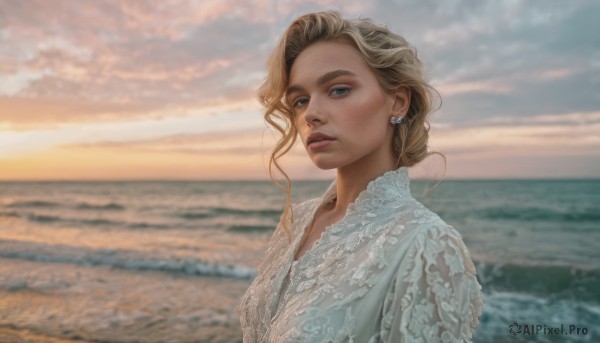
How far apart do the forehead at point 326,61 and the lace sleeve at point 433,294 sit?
2.40 feet

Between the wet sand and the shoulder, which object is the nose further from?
the wet sand

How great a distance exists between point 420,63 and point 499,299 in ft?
25.8

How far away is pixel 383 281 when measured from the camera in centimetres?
162

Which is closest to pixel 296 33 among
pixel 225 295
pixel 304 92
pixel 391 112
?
pixel 304 92

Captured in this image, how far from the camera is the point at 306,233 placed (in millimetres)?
2379

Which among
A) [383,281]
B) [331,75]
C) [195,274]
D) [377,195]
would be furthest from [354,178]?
[195,274]

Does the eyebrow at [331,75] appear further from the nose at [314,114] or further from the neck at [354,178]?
the neck at [354,178]

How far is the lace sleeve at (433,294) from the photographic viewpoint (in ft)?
4.98

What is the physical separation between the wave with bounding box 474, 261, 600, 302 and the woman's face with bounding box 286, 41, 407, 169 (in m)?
8.69

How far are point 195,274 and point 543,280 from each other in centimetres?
721

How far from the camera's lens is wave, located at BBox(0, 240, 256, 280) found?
1082cm

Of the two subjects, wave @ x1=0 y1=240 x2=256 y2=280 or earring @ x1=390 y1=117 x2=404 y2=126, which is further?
wave @ x1=0 y1=240 x2=256 y2=280

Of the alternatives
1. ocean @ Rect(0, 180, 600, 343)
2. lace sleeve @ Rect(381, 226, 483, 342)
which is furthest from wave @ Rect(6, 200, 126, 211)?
lace sleeve @ Rect(381, 226, 483, 342)

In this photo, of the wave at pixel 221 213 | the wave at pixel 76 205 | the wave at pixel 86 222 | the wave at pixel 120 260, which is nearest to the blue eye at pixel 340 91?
the wave at pixel 120 260
